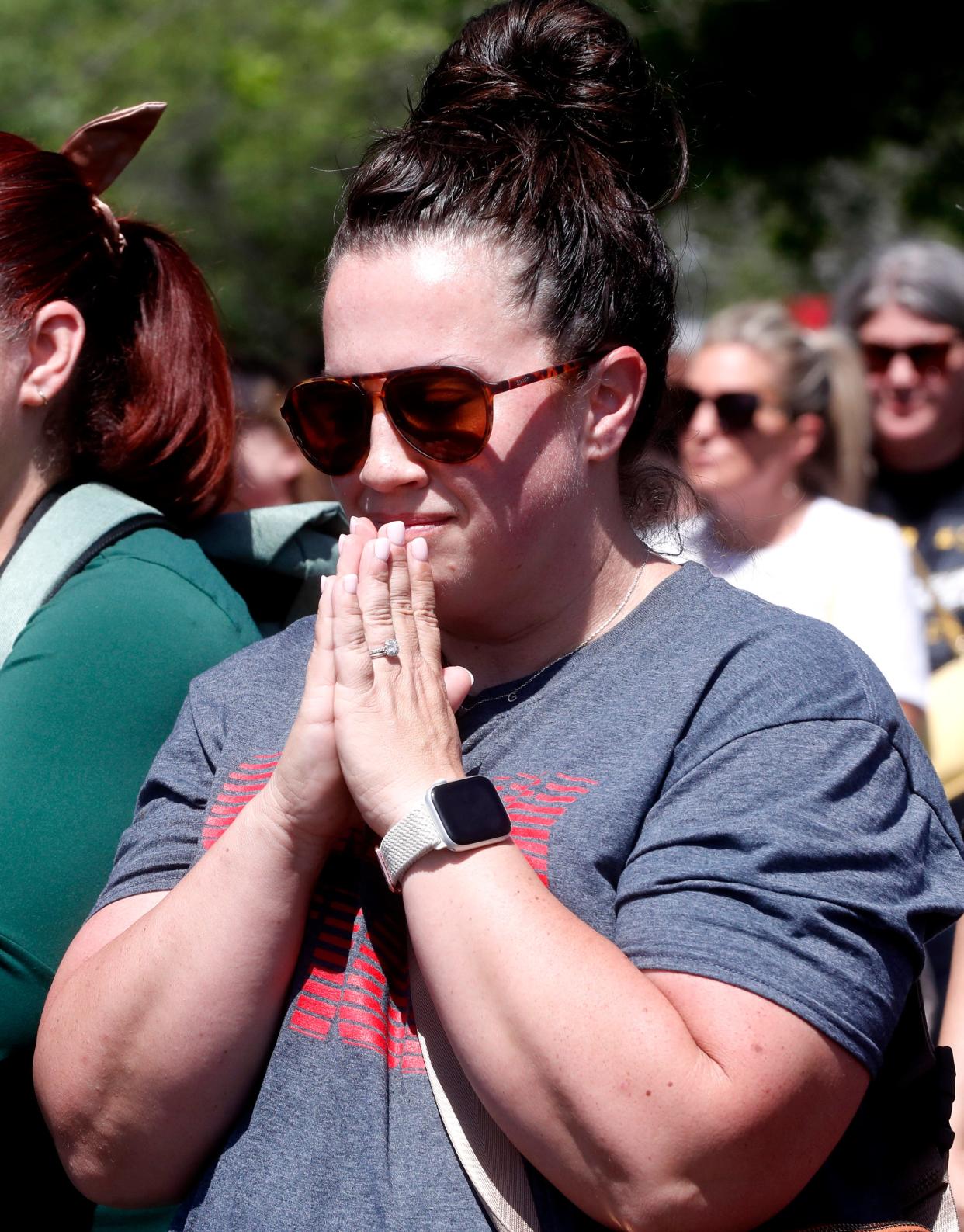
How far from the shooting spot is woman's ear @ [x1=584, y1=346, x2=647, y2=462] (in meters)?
2.01

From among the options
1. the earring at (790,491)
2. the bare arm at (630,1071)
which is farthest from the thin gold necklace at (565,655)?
the earring at (790,491)

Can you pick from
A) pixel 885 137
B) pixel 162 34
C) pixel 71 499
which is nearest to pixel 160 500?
pixel 71 499

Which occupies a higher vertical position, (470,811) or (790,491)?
(470,811)

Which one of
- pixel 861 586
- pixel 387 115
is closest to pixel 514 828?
pixel 861 586

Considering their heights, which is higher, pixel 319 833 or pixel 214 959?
pixel 319 833

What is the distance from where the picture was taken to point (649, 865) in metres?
1.66

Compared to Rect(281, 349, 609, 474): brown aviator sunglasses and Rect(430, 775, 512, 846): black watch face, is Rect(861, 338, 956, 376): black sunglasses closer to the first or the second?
Rect(281, 349, 609, 474): brown aviator sunglasses

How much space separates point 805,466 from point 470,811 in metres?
3.33

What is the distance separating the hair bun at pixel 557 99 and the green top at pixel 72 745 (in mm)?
914

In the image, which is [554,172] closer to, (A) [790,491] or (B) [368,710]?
(B) [368,710]

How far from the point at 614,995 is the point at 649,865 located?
179mm

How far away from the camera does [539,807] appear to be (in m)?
1.76

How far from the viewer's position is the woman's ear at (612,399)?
201 centimetres

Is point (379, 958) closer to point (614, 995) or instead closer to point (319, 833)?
point (319, 833)
